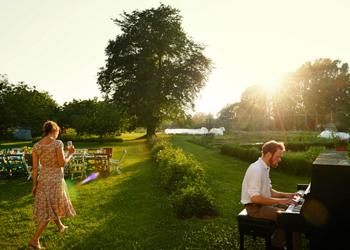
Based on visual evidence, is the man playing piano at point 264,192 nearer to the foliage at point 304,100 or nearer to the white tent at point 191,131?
the foliage at point 304,100

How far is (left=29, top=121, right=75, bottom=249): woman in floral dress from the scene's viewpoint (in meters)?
4.32

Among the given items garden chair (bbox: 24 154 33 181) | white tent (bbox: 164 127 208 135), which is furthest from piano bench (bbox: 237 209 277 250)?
white tent (bbox: 164 127 208 135)

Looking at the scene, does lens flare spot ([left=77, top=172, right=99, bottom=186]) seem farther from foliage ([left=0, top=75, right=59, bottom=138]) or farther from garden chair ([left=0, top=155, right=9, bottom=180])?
foliage ([left=0, top=75, right=59, bottom=138])

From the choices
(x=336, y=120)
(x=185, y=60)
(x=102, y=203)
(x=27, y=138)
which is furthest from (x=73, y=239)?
(x=336, y=120)

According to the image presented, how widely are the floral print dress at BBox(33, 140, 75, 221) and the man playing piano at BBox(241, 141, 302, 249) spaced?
3.42m

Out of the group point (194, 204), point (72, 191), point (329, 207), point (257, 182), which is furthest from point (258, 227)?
point (72, 191)

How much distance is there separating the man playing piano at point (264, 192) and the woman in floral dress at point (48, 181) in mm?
3254

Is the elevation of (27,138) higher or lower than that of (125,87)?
lower

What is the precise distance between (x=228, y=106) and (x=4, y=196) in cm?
9668

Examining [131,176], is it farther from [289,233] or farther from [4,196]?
[289,233]

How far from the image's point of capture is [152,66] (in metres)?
A: 30.2

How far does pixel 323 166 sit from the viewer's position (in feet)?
9.11

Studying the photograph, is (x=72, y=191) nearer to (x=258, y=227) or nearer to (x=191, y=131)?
(x=258, y=227)

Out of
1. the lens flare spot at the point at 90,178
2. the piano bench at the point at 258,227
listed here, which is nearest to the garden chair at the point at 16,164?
the lens flare spot at the point at 90,178
